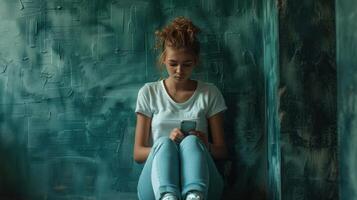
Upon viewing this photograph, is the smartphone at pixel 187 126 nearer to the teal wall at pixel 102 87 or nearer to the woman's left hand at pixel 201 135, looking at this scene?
the woman's left hand at pixel 201 135

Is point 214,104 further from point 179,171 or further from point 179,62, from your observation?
point 179,171

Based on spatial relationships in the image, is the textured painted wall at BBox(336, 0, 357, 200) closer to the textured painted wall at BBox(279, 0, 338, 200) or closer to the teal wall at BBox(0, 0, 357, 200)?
the textured painted wall at BBox(279, 0, 338, 200)

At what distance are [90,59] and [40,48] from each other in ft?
0.79

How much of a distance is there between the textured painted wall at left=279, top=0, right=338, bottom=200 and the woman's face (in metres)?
0.38

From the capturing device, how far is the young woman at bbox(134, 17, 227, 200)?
1851 mm

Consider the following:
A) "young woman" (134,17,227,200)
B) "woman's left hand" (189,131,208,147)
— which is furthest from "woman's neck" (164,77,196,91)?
"woman's left hand" (189,131,208,147)

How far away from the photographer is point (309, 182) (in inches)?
73.2

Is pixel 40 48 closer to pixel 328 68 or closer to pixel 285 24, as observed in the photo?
pixel 285 24

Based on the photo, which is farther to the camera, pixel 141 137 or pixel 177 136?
pixel 141 137

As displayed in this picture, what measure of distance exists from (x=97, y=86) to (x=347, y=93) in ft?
3.55

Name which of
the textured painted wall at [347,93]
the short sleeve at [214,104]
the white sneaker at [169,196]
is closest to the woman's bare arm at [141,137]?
the short sleeve at [214,104]

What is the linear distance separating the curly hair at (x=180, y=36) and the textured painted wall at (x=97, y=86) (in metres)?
0.16

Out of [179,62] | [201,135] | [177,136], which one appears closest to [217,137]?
[201,135]

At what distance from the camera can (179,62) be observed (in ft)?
6.64
